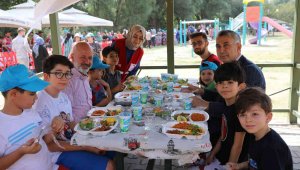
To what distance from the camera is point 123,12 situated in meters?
26.4

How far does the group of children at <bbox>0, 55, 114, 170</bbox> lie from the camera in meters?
1.54

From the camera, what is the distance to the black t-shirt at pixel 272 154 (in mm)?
1446

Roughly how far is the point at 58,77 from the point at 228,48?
1.65m

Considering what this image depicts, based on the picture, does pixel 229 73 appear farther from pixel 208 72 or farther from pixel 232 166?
pixel 208 72

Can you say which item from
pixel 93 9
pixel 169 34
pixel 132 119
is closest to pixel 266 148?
pixel 132 119

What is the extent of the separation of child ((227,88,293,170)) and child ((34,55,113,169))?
3.36 feet

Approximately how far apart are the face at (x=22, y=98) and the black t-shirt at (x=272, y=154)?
1.38 meters

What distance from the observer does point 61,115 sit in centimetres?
200

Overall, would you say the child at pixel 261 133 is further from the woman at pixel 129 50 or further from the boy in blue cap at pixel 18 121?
the woman at pixel 129 50

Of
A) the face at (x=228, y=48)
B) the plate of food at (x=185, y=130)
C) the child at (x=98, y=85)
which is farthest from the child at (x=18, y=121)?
the face at (x=228, y=48)

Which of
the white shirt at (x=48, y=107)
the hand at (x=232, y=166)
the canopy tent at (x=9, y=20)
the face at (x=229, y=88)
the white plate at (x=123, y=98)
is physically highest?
the canopy tent at (x=9, y=20)

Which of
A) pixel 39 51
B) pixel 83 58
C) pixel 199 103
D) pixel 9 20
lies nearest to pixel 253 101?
pixel 199 103

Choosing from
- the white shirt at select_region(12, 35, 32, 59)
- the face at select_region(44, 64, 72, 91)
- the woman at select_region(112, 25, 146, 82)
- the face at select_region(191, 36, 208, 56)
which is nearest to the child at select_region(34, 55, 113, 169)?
the face at select_region(44, 64, 72, 91)

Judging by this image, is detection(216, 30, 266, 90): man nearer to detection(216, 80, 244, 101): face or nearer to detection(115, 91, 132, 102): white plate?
detection(216, 80, 244, 101): face
